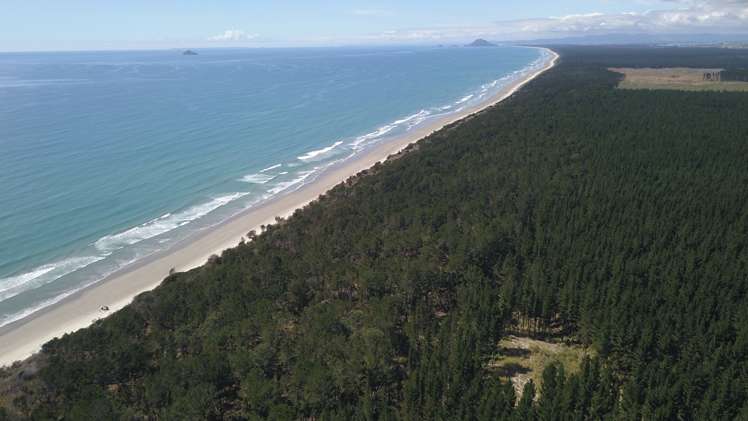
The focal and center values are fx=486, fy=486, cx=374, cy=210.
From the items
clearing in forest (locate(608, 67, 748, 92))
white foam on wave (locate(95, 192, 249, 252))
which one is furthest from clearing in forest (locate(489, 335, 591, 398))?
clearing in forest (locate(608, 67, 748, 92))

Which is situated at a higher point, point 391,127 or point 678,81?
point 678,81

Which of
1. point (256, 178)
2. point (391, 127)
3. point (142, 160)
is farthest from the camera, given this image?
point (391, 127)

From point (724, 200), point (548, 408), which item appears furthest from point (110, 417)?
point (724, 200)

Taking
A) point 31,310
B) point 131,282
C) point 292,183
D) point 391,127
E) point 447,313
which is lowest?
point 31,310

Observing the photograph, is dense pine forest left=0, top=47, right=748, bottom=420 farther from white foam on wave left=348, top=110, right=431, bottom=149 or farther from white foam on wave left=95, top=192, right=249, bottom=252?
white foam on wave left=348, top=110, right=431, bottom=149

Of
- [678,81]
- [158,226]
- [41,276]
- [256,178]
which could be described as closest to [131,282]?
[41,276]

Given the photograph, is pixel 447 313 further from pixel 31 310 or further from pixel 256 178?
pixel 256 178
